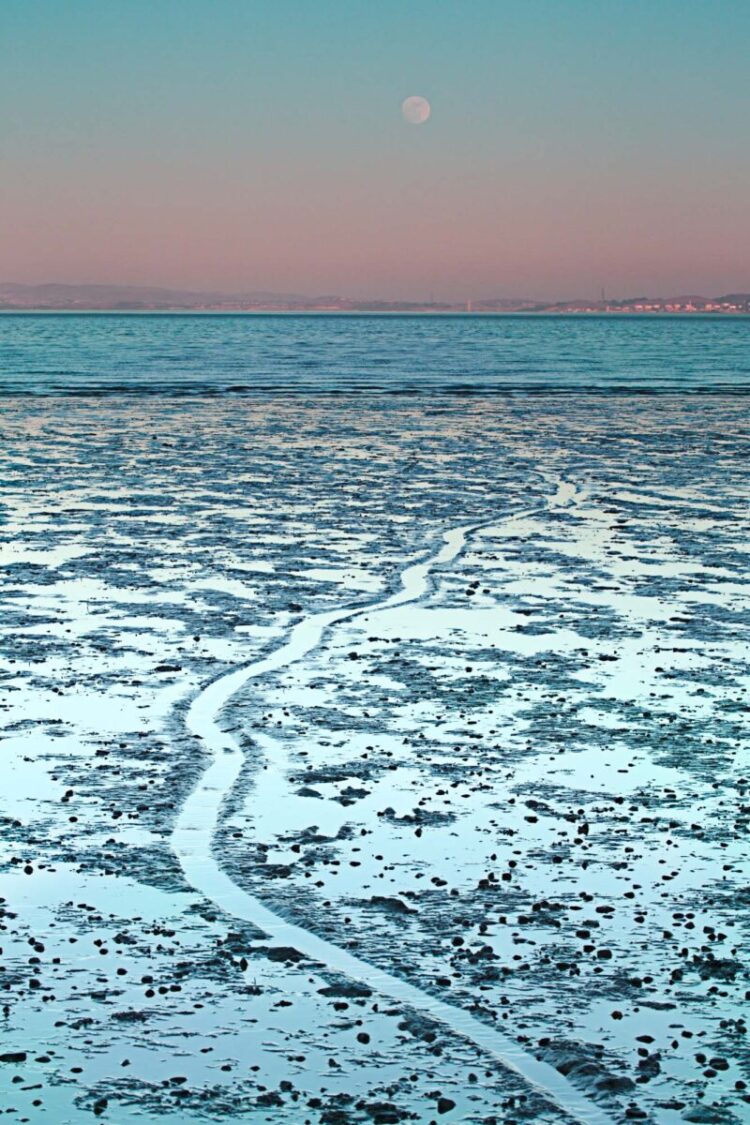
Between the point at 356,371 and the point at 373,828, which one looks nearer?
the point at 373,828

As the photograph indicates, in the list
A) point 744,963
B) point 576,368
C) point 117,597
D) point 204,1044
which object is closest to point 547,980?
point 744,963

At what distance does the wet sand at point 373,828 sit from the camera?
5320 millimetres

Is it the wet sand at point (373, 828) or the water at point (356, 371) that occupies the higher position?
the water at point (356, 371)

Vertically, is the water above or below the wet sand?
above

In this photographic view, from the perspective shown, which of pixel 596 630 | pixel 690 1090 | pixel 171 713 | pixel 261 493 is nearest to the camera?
pixel 690 1090

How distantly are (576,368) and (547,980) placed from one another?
6982 cm

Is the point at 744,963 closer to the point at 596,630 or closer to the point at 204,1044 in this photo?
the point at 204,1044

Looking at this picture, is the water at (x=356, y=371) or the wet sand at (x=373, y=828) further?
the water at (x=356, y=371)

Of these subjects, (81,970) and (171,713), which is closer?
(81,970)

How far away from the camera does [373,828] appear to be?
7.82m

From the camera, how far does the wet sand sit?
5.32m

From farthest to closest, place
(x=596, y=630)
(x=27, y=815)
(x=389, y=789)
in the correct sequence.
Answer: (x=596, y=630) < (x=389, y=789) < (x=27, y=815)

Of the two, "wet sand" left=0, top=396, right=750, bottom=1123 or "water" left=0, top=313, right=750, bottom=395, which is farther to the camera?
"water" left=0, top=313, right=750, bottom=395

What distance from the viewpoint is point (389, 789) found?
8.44m
